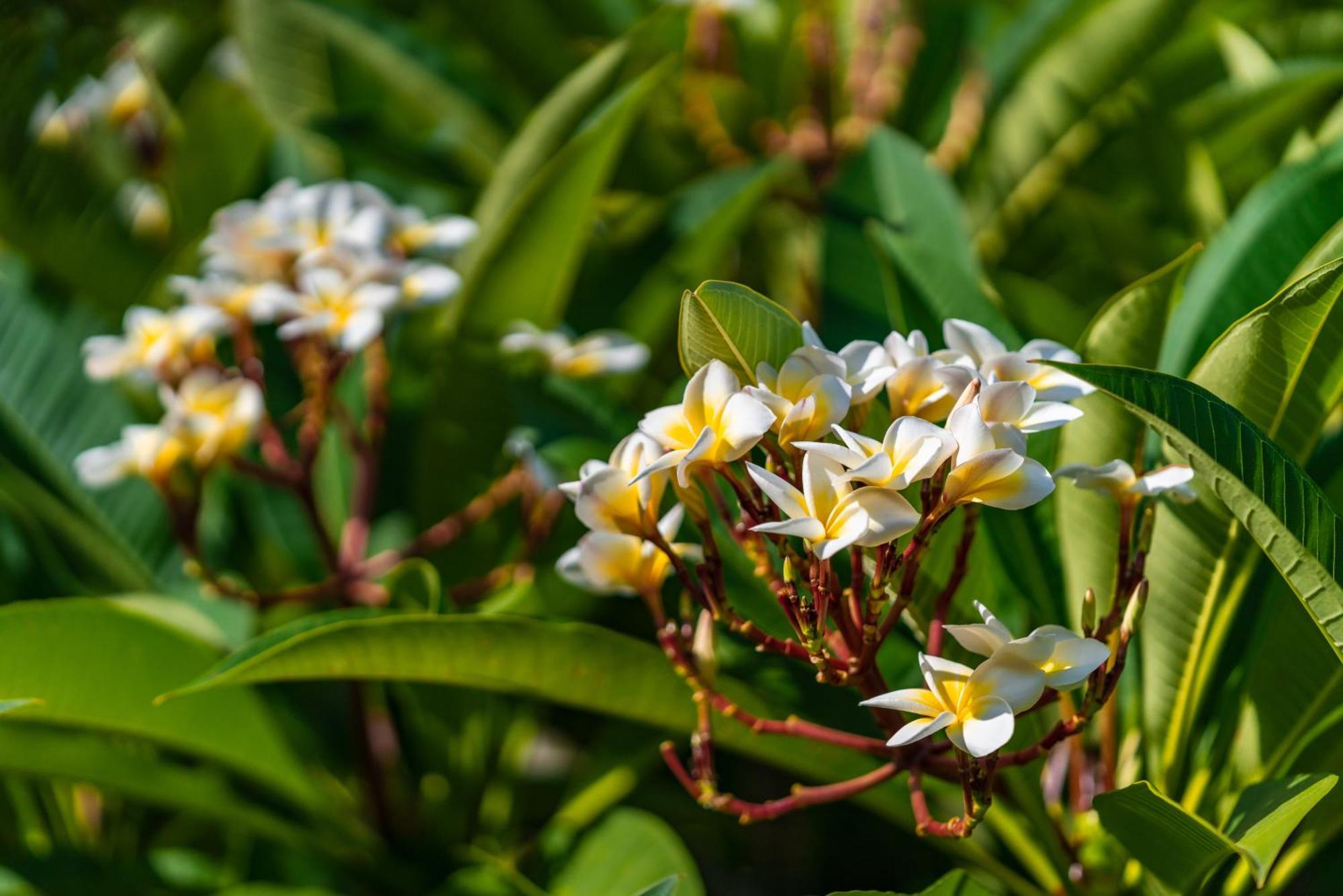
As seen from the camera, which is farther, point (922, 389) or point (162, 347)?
point (162, 347)

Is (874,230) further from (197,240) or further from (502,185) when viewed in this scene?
(197,240)

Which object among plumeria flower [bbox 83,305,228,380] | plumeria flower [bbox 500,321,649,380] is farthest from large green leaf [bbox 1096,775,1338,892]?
plumeria flower [bbox 83,305,228,380]

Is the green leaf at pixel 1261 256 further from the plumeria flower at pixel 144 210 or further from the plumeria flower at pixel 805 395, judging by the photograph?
the plumeria flower at pixel 144 210

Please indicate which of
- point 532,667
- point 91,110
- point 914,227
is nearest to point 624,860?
point 532,667

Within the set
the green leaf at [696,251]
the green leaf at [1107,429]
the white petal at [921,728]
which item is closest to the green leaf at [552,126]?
the green leaf at [696,251]

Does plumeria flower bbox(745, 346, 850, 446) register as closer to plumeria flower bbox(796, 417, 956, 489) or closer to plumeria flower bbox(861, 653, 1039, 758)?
plumeria flower bbox(796, 417, 956, 489)

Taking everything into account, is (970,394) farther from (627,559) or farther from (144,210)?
(144,210)

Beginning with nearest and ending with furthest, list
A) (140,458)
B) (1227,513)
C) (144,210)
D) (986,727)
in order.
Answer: (986,727) < (1227,513) < (140,458) < (144,210)
